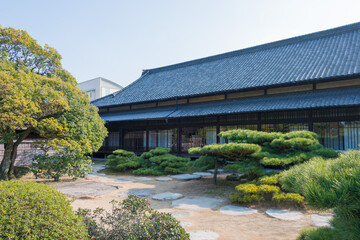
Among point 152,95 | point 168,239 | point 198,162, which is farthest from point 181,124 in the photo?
point 168,239

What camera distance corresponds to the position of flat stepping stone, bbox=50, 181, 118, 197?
653cm

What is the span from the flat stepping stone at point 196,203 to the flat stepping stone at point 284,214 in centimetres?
130

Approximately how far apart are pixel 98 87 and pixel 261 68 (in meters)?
31.1

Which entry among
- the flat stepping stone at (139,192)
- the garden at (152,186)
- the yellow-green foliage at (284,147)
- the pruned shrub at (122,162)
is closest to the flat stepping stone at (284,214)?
the garden at (152,186)

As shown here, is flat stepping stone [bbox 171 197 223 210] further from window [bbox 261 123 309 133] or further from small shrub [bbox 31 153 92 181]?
window [bbox 261 123 309 133]

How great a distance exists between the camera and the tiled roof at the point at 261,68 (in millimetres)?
11633

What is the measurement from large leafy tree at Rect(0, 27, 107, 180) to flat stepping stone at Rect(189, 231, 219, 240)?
5.32 meters

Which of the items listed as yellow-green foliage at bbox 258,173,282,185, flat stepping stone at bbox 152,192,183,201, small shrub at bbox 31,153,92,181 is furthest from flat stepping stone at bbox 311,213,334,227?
small shrub at bbox 31,153,92,181

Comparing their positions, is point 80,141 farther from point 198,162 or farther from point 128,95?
point 128,95

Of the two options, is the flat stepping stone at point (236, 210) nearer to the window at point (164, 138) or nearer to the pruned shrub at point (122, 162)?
the pruned shrub at point (122, 162)

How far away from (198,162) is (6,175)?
6.42 metres

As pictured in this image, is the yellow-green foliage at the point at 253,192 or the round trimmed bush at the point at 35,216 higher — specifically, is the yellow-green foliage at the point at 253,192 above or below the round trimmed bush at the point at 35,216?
below

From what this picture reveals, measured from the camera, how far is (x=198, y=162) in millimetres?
7574

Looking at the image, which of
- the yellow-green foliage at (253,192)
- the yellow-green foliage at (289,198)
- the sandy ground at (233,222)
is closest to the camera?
the sandy ground at (233,222)
